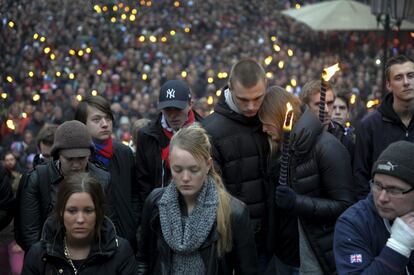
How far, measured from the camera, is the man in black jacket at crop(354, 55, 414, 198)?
18.6 ft

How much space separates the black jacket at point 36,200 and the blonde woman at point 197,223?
1.05m

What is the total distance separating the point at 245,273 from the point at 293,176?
1057 mm

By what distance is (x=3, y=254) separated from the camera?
662cm

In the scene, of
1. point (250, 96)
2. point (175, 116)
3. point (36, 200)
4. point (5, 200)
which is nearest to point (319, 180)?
point (250, 96)

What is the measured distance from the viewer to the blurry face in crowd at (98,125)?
19.5 ft

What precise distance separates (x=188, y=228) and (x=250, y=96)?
139 cm

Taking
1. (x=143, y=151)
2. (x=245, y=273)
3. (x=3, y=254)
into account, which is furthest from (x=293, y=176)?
(x=3, y=254)

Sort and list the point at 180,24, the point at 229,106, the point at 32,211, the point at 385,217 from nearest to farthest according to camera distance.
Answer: the point at 385,217, the point at 32,211, the point at 229,106, the point at 180,24

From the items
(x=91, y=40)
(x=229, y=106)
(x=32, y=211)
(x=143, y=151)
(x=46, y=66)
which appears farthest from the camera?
(x=91, y=40)

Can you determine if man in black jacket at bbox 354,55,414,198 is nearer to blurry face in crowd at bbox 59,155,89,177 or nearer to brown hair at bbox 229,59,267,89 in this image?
brown hair at bbox 229,59,267,89

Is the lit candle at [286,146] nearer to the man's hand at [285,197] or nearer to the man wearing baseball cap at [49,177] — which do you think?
the man's hand at [285,197]

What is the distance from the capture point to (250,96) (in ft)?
17.7

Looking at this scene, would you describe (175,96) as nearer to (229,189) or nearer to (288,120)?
(229,189)

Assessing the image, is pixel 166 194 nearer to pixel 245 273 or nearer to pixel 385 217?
pixel 245 273
